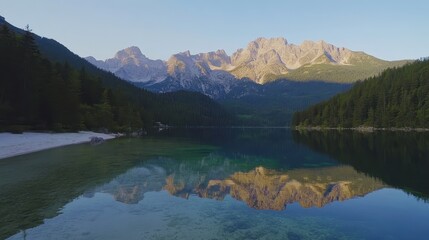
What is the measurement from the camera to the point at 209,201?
2359cm

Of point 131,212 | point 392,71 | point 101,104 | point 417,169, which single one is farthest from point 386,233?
point 392,71

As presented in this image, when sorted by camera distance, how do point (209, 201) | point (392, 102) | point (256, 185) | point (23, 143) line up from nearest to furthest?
point (209, 201)
point (256, 185)
point (23, 143)
point (392, 102)

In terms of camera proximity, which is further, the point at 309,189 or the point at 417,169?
the point at 417,169

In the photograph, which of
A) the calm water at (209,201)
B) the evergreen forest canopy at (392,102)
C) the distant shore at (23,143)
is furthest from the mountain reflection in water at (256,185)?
the evergreen forest canopy at (392,102)

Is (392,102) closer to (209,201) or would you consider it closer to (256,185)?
(256,185)

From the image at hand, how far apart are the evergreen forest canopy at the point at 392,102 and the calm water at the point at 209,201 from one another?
13503cm

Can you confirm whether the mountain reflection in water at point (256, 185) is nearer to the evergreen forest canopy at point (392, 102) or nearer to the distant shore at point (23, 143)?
the distant shore at point (23, 143)

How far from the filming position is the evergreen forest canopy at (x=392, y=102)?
6147 inches

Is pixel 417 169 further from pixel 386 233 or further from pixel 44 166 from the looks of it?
pixel 44 166

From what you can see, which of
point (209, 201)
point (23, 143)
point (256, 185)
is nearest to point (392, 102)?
point (256, 185)

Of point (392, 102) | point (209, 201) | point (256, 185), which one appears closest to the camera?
point (209, 201)

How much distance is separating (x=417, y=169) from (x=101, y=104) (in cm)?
9495

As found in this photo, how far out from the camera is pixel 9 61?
71.6 metres

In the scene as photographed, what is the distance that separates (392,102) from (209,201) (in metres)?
172
